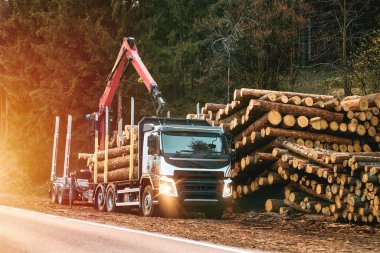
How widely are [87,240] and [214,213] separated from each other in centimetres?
752

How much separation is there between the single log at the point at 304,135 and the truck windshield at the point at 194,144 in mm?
1534

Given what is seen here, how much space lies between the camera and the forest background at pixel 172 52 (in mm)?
30625

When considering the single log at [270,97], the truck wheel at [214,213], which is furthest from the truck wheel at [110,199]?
the single log at [270,97]

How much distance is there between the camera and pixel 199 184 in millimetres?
16422

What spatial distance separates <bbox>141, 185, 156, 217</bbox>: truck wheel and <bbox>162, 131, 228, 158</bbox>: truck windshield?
1.38 m

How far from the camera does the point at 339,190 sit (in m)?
14.6

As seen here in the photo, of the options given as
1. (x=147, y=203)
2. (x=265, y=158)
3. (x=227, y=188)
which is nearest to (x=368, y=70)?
(x=265, y=158)

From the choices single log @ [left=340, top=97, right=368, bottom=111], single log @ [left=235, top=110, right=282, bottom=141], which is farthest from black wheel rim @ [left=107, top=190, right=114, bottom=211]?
single log @ [left=340, top=97, right=368, bottom=111]

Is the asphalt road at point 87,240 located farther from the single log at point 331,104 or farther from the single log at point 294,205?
the single log at point 331,104

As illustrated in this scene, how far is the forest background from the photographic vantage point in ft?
100

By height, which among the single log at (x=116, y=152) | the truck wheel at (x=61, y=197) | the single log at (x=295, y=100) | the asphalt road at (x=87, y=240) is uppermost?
the single log at (x=295, y=100)

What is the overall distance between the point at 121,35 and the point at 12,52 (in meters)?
12.0

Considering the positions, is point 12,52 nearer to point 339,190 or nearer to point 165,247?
point 339,190

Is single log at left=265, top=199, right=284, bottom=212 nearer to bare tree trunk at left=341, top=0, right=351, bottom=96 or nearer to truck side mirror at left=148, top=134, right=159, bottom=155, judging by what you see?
truck side mirror at left=148, top=134, right=159, bottom=155
